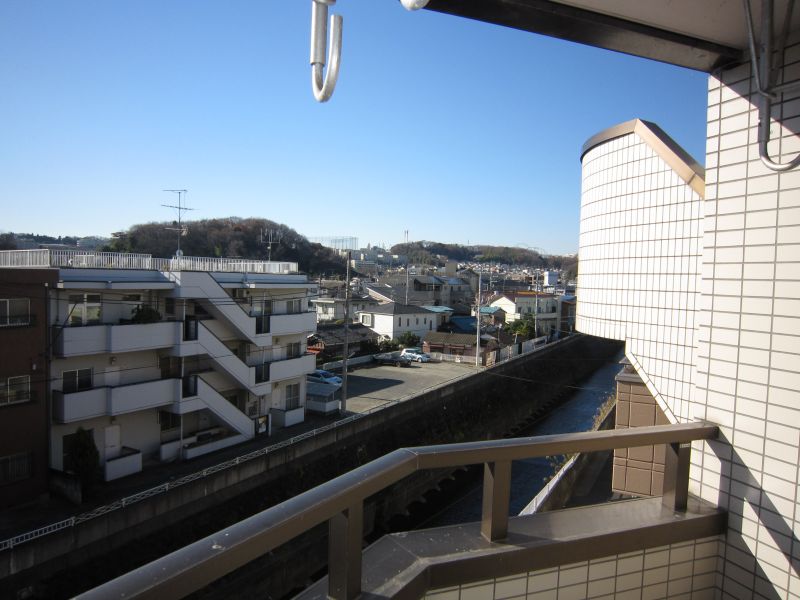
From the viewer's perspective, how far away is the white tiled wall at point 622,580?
1.51 metres

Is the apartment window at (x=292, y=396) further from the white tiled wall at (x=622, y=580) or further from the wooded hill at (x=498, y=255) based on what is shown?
the wooded hill at (x=498, y=255)

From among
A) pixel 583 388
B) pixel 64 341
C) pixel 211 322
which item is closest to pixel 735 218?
pixel 64 341

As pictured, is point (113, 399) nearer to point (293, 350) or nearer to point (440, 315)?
point (293, 350)

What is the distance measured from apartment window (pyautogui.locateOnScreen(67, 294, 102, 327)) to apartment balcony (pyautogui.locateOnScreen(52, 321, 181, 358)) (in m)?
0.31

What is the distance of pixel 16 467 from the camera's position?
28.4ft

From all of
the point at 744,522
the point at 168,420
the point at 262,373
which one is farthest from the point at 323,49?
the point at 262,373

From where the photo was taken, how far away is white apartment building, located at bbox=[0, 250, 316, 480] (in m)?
9.68

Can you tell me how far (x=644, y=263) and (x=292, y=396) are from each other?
505 inches

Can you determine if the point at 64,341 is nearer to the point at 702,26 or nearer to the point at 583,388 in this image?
the point at 702,26

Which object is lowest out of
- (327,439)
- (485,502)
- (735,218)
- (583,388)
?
(583,388)

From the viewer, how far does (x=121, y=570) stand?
7469 mm

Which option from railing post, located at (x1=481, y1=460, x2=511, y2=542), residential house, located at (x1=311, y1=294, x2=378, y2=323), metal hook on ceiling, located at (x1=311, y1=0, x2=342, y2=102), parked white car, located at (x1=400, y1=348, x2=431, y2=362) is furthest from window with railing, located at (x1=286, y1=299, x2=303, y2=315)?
metal hook on ceiling, located at (x1=311, y1=0, x2=342, y2=102)

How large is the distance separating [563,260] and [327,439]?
100004mm

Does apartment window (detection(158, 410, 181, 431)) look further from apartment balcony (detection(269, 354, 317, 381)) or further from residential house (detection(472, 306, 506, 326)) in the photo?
residential house (detection(472, 306, 506, 326))
